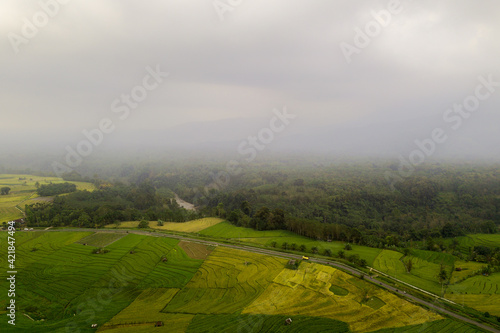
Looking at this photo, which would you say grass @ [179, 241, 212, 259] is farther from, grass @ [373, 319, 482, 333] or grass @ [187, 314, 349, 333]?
grass @ [373, 319, 482, 333]

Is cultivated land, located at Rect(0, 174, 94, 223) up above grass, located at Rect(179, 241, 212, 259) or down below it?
above

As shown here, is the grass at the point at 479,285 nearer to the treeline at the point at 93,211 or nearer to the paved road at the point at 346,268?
the paved road at the point at 346,268

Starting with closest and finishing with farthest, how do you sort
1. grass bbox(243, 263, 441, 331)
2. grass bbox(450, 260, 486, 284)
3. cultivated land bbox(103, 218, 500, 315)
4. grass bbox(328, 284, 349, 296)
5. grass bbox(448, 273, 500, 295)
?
1. grass bbox(243, 263, 441, 331)
2. cultivated land bbox(103, 218, 500, 315)
3. grass bbox(328, 284, 349, 296)
4. grass bbox(448, 273, 500, 295)
5. grass bbox(450, 260, 486, 284)

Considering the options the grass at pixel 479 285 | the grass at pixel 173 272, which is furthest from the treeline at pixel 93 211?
the grass at pixel 479 285

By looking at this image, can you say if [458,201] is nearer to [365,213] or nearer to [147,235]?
[365,213]

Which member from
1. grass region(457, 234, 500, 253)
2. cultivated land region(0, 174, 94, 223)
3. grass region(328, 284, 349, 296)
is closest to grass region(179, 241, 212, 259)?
grass region(328, 284, 349, 296)

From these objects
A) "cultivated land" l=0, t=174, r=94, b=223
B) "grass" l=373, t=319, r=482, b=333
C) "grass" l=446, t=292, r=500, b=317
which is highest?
"cultivated land" l=0, t=174, r=94, b=223

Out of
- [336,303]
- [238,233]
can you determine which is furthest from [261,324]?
[238,233]

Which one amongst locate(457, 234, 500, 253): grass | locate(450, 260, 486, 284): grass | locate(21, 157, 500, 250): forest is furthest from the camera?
locate(21, 157, 500, 250): forest
